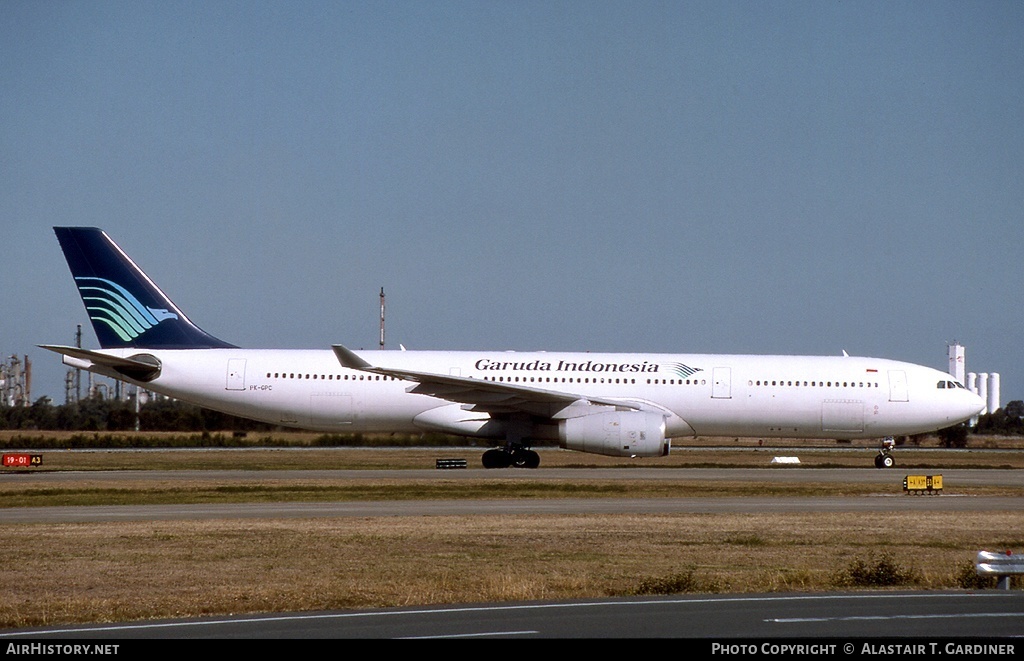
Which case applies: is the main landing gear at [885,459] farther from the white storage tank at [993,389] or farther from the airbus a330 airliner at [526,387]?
the white storage tank at [993,389]

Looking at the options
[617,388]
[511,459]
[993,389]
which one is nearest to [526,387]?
[511,459]

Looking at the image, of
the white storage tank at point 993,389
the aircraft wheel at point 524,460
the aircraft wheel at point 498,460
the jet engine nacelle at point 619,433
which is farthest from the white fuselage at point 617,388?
the white storage tank at point 993,389

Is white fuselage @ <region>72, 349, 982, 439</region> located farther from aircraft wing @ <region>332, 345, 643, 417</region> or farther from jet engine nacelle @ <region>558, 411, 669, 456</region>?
jet engine nacelle @ <region>558, 411, 669, 456</region>

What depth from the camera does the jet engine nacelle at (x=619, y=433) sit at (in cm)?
3064

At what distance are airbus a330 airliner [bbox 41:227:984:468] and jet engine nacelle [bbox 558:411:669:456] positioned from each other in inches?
55.7

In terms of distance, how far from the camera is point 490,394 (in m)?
Result: 31.8

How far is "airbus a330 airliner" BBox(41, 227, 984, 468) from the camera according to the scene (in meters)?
33.5

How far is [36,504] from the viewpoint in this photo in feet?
74.4

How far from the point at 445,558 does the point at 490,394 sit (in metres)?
16.4

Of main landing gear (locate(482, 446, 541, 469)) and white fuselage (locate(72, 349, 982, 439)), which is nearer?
main landing gear (locate(482, 446, 541, 469))

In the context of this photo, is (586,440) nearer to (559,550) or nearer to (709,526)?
(709,526)

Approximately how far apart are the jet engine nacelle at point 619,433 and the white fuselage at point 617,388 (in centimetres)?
224

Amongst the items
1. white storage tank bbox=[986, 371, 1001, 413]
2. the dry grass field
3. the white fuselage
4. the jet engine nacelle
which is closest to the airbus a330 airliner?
the white fuselage

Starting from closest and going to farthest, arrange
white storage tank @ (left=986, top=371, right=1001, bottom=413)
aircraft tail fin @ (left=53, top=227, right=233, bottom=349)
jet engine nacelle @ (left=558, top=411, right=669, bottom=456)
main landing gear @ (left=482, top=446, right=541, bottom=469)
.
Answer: jet engine nacelle @ (left=558, top=411, right=669, bottom=456)
main landing gear @ (left=482, top=446, right=541, bottom=469)
aircraft tail fin @ (left=53, top=227, right=233, bottom=349)
white storage tank @ (left=986, top=371, right=1001, bottom=413)
